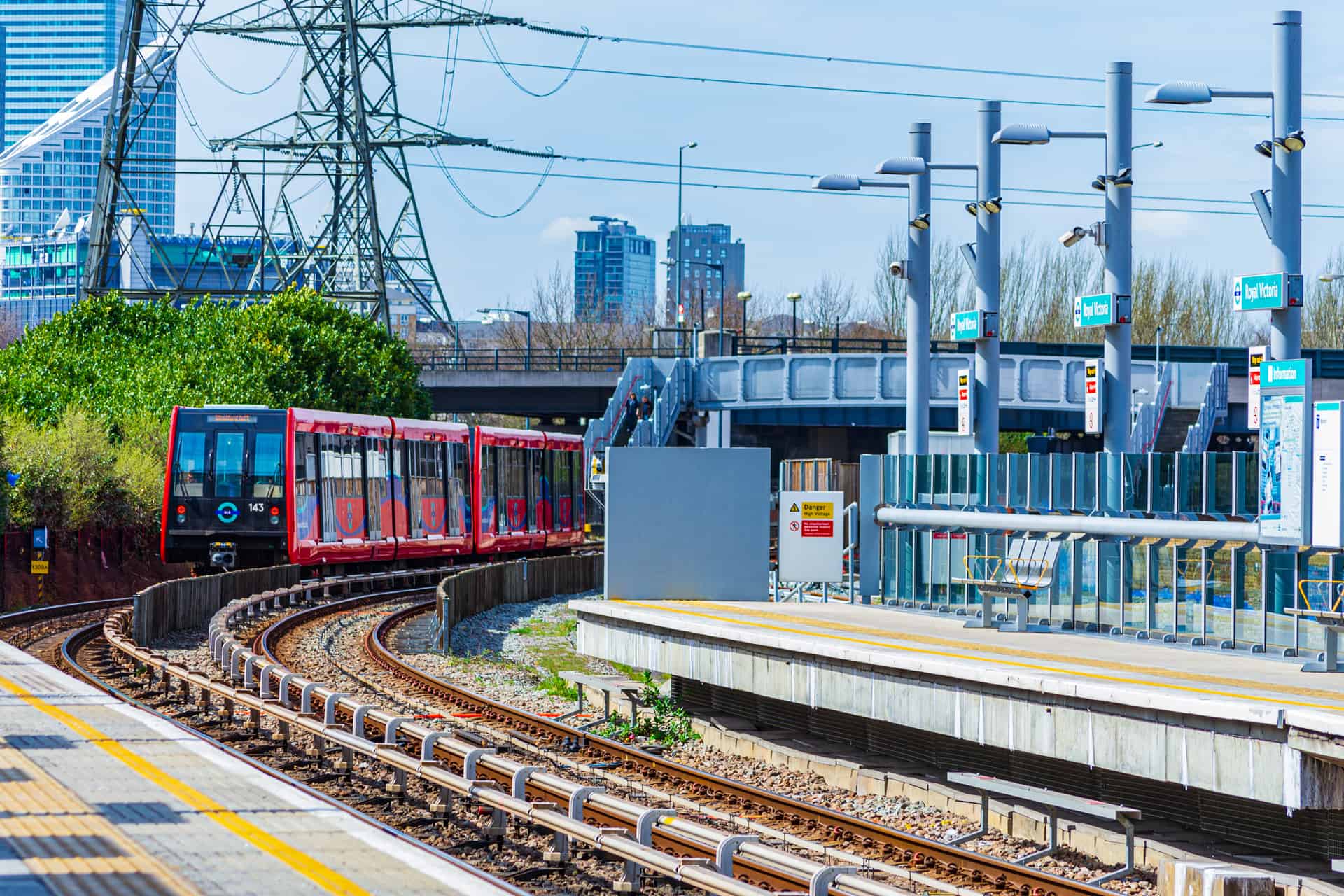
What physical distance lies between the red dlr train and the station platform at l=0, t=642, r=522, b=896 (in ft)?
65.0

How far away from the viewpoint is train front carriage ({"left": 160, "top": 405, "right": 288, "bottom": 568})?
115ft

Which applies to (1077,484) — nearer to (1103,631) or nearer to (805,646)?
(1103,631)

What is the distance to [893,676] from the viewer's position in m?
15.0

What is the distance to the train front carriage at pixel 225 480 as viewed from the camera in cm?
3512

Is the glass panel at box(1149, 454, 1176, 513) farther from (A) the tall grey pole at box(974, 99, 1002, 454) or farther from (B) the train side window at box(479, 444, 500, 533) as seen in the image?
(B) the train side window at box(479, 444, 500, 533)

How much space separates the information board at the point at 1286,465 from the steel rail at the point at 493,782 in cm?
577

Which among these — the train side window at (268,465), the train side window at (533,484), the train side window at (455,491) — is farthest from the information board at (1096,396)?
the train side window at (533,484)

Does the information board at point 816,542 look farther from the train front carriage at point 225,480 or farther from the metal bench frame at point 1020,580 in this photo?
the train front carriage at point 225,480

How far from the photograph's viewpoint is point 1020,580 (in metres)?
18.5

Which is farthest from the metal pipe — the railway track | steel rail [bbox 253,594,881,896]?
steel rail [bbox 253,594,881,896]

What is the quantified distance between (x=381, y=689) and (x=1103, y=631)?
360 inches

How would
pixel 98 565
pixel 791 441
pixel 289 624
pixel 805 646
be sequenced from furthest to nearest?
pixel 791 441, pixel 98 565, pixel 289 624, pixel 805 646

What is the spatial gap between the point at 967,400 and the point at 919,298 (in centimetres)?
161

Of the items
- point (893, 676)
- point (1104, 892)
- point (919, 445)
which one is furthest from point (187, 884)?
point (919, 445)
